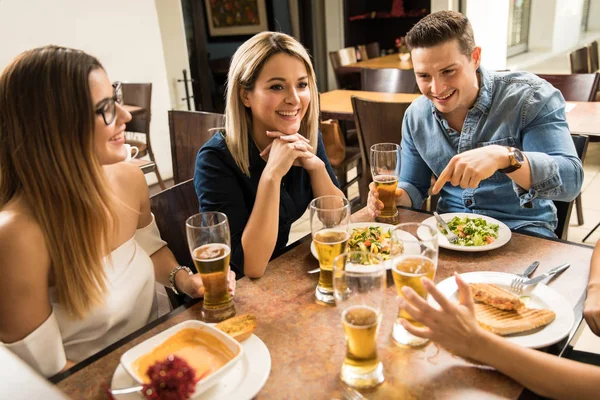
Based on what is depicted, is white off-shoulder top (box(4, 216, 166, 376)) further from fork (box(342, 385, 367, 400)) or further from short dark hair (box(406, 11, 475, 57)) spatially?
short dark hair (box(406, 11, 475, 57))

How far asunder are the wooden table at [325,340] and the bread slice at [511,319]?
4.4 inches

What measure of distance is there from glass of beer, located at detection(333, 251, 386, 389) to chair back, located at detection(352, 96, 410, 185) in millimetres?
1845

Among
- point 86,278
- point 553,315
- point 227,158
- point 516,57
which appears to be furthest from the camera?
point 516,57

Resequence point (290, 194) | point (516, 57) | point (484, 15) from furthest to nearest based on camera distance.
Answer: point (516, 57) → point (484, 15) → point (290, 194)

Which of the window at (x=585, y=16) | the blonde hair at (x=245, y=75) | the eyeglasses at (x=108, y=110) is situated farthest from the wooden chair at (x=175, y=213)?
the window at (x=585, y=16)

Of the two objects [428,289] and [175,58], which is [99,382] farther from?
[175,58]

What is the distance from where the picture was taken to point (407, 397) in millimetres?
853

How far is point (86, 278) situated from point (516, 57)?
10358 mm

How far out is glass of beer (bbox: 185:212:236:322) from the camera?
1113mm

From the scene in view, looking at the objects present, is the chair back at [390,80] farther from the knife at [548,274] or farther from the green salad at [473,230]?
the knife at [548,274]

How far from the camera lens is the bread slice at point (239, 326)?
39.6 inches

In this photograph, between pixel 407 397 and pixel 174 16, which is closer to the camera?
pixel 407 397

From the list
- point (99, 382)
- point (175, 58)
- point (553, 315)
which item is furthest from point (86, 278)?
point (175, 58)

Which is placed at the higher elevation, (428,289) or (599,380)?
(428,289)
